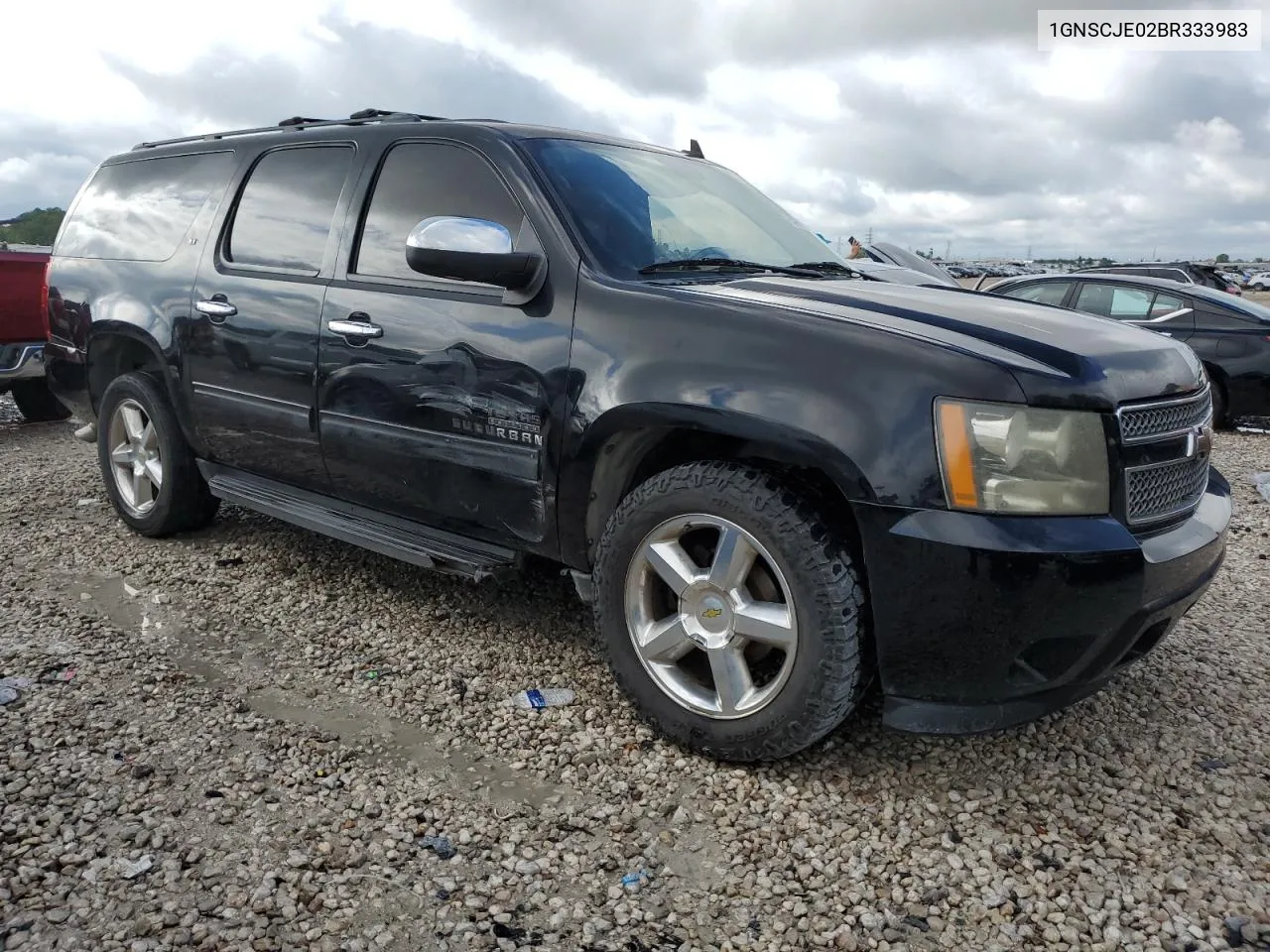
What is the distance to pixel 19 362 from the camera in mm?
7438

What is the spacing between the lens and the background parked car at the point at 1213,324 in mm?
8719

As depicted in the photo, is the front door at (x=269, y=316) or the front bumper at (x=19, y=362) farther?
the front bumper at (x=19, y=362)

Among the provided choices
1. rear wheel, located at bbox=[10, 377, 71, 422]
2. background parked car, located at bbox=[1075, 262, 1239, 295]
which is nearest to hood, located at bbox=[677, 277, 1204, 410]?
rear wheel, located at bbox=[10, 377, 71, 422]

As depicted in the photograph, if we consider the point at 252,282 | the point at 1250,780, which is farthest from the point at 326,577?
the point at 1250,780

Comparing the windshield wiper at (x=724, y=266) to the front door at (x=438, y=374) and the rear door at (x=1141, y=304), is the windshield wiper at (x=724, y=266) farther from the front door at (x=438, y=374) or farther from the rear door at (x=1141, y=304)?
the rear door at (x=1141, y=304)

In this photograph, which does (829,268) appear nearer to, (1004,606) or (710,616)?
(710,616)

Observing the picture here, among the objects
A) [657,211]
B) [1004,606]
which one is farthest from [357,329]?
[1004,606]

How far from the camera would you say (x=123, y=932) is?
6.68 feet

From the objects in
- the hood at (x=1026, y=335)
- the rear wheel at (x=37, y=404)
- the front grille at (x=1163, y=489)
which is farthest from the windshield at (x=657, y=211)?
the rear wheel at (x=37, y=404)

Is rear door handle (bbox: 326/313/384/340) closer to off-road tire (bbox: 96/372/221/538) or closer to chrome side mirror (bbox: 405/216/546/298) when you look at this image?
chrome side mirror (bbox: 405/216/546/298)

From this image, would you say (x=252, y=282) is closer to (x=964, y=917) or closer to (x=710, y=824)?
(x=710, y=824)

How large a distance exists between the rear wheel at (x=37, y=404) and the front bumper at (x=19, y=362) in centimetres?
81

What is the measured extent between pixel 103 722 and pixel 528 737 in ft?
4.20

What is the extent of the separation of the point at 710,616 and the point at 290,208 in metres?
2.52
